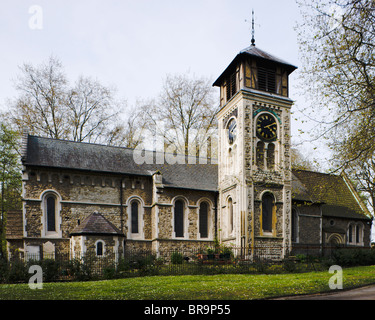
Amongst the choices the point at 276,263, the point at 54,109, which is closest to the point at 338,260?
the point at 276,263

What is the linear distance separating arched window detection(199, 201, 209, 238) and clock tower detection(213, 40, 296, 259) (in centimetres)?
111

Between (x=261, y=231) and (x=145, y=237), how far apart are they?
26.2ft

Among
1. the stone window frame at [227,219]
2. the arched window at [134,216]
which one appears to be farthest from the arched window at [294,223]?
the arched window at [134,216]

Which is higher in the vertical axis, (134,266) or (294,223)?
(294,223)

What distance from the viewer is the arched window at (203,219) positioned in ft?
83.1

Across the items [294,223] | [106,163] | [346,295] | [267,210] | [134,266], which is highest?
[106,163]

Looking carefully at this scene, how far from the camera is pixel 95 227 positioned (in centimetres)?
2064

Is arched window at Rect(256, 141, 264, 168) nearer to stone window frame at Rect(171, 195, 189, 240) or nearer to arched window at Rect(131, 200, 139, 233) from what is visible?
stone window frame at Rect(171, 195, 189, 240)

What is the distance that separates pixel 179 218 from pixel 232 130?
295 inches

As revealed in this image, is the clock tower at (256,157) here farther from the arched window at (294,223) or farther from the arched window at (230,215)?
the arched window at (294,223)

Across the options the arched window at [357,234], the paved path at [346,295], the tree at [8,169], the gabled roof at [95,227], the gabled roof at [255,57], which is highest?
the gabled roof at [255,57]

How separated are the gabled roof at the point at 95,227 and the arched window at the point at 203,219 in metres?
6.74

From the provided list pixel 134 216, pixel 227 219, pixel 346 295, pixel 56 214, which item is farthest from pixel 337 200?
pixel 56 214

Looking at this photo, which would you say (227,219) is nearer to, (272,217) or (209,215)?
(209,215)
